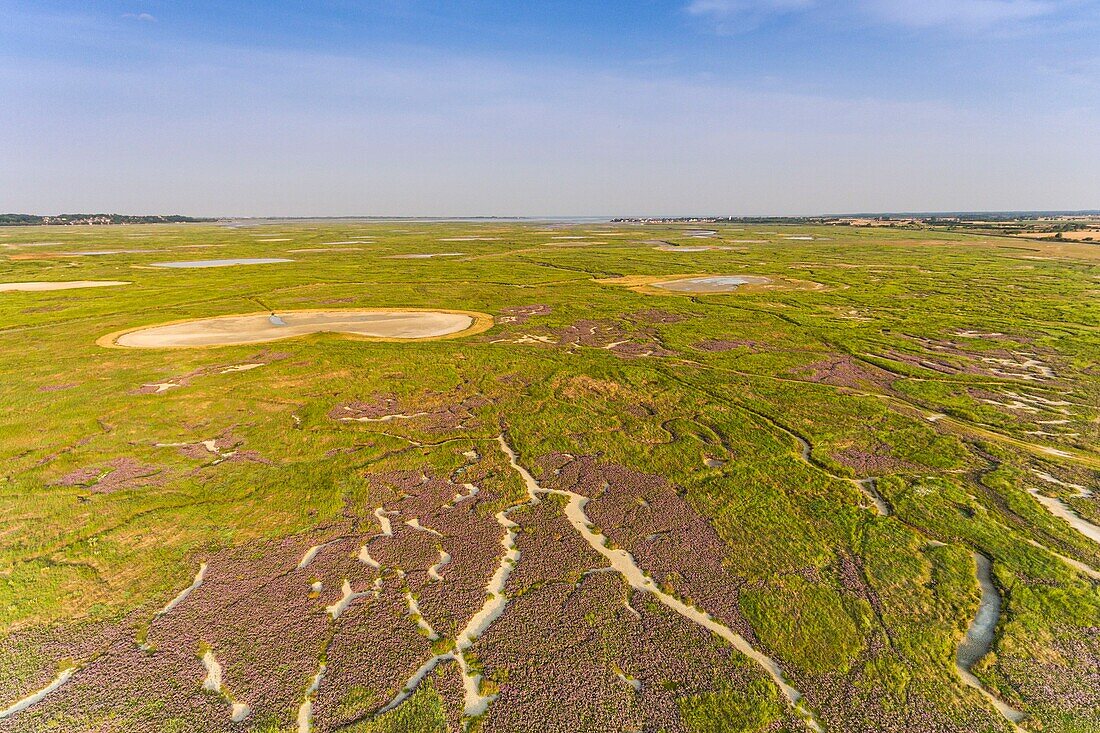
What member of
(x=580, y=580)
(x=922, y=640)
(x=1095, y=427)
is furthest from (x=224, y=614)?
(x=1095, y=427)

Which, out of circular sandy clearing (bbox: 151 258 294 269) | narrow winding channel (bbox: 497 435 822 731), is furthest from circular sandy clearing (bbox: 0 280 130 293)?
narrow winding channel (bbox: 497 435 822 731)

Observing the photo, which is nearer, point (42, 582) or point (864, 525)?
point (42, 582)

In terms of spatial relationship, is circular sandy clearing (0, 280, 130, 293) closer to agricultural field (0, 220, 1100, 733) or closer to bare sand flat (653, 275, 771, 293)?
agricultural field (0, 220, 1100, 733)

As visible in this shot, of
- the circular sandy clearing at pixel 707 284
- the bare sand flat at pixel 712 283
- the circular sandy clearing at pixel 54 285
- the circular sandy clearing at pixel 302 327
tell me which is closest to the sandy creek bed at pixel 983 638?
the circular sandy clearing at pixel 302 327

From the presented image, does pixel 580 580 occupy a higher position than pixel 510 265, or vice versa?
pixel 510 265

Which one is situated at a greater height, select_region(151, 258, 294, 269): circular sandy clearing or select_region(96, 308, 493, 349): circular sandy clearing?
select_region(151, 258, 294, 269): circular sandy clearing

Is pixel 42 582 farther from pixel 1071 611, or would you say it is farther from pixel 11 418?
pixel 1071 611

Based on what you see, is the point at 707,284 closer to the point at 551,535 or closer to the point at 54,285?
the point at 551,535
